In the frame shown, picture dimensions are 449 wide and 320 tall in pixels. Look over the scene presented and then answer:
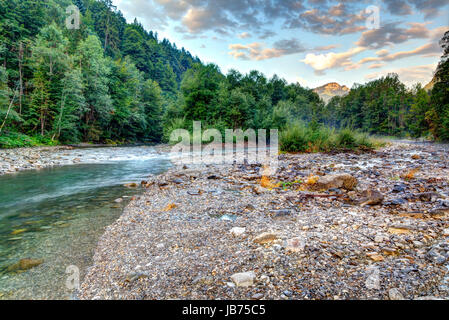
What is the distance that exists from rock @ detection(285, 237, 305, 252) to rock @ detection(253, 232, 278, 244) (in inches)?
8.0

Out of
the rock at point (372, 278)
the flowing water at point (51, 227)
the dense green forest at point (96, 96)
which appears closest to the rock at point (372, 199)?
the rock at point (372, 278)

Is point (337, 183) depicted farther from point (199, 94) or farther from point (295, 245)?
point (199, 94)

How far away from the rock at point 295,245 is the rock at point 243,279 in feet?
1.91

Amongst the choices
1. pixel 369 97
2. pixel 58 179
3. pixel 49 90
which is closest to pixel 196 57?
pixel 369 97

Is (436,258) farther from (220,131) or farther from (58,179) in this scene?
(220,131)

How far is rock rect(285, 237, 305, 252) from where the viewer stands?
92.2 inches

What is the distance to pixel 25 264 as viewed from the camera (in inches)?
112

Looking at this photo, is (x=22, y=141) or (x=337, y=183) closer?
(x=337, y=183)

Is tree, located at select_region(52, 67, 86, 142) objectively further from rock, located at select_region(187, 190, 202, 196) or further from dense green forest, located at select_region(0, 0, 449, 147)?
rock, located at select_region(187, 190, 202, 196)

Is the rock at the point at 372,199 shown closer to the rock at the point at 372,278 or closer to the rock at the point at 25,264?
the rock at the point at 372,278

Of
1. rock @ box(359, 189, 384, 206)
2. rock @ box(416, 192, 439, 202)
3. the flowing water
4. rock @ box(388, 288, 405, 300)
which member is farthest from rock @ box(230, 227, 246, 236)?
rock @ box(416, 192, 439, 202)

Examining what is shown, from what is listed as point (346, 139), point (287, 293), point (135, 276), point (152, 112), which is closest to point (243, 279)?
point (287, 293)

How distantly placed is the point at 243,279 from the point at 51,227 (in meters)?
3.99
